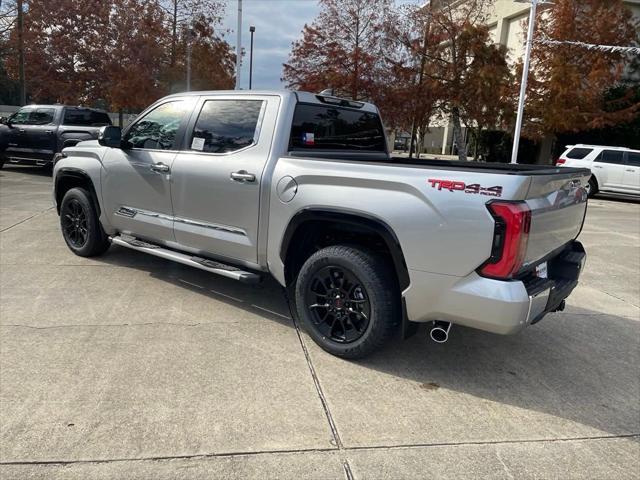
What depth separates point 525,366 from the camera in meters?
3.91

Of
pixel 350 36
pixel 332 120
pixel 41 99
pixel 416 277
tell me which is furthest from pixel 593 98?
pixel 41 99

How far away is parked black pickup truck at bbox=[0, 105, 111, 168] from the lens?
13649mm

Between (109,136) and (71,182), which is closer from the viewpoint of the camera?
(109,136)

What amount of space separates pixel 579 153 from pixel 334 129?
53.1 feet

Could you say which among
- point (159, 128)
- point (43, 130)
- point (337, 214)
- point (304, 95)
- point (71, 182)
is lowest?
point (71, 182)

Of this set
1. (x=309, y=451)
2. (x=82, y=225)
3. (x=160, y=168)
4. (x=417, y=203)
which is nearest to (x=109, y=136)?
(x=160, y=168)

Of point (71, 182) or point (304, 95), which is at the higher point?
point (304, 95)

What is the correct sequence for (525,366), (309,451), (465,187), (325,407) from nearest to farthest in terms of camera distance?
(309,451) < (465,187) < (325,407) < (525,366)

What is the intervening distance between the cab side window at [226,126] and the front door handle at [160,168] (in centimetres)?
32

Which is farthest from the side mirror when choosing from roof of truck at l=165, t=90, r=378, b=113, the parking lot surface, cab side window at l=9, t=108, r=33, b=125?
cab side window at l=9, t=108, r=33, b=125

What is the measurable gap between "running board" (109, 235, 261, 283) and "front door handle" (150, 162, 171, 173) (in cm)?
74

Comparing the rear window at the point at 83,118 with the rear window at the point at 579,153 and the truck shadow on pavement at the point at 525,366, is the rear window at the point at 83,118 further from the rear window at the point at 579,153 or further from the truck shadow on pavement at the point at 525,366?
the rear window at the point at 579,153

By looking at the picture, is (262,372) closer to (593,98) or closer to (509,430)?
(509,430)

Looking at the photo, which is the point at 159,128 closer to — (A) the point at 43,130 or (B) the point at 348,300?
(B) the point at 348,300
